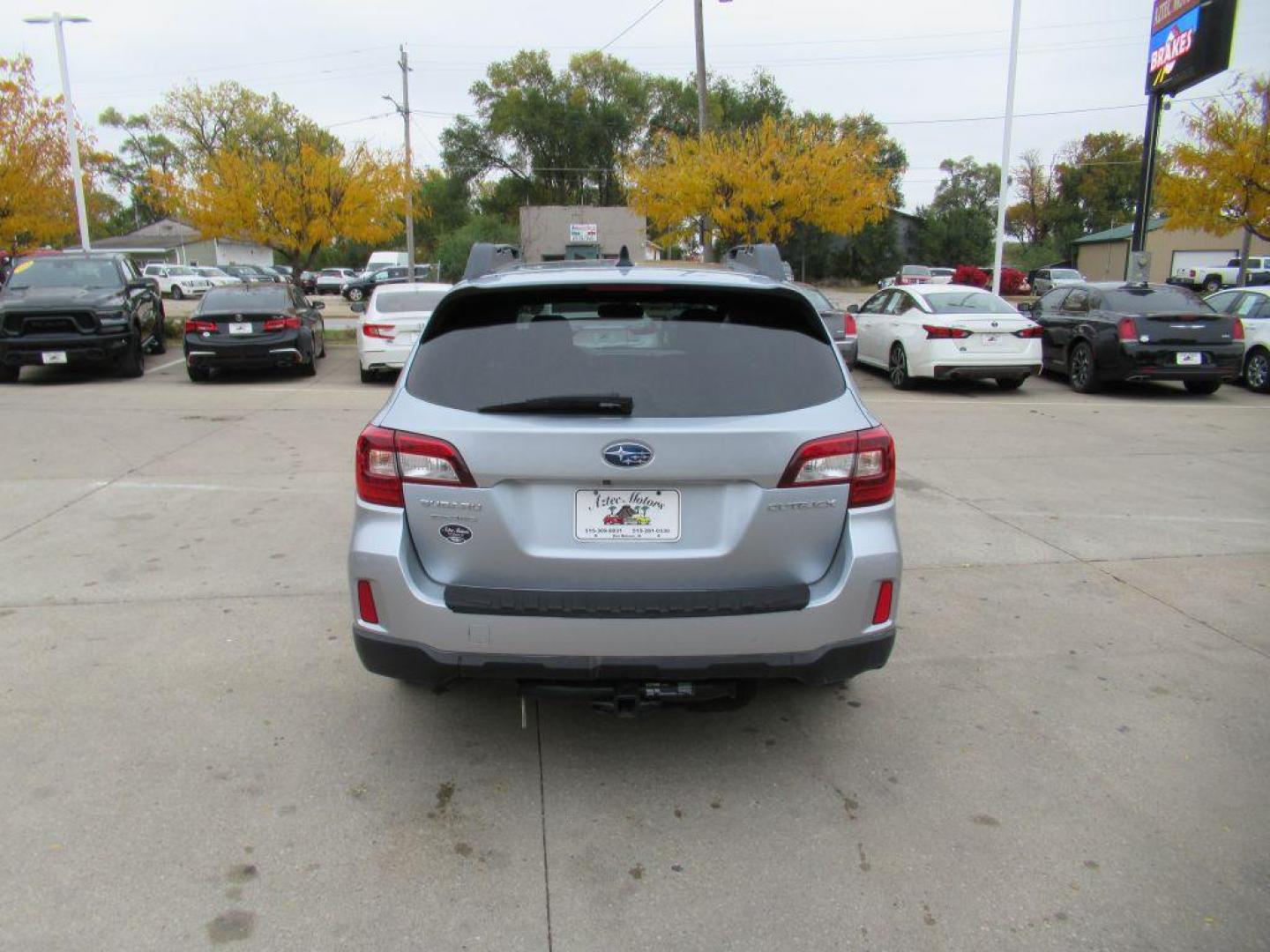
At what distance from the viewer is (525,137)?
60.6 m

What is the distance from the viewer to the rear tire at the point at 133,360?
1438 centimetres

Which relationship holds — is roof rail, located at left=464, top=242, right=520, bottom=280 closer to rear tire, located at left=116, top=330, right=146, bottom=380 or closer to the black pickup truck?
the black pickup truck

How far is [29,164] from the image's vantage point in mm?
20641

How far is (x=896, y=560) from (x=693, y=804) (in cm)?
107

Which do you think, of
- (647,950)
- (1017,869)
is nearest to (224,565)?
(647,950)

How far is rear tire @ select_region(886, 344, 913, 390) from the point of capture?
552 inches

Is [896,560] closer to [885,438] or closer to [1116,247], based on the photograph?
[885,438]

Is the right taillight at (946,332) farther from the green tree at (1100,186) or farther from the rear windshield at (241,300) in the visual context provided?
the green tree at (1100,186)

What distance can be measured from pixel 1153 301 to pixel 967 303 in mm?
2499

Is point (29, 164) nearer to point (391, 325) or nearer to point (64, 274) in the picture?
point (64, 274)

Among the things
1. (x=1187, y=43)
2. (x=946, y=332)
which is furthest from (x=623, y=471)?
(x=1187, y=43)

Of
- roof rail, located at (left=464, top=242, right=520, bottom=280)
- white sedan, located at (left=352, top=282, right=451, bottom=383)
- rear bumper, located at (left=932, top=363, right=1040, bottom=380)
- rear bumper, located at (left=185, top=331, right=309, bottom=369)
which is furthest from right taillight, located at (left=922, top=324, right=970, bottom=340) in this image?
roof rail, located at (left=464, top=242, right=520, bottom=280)

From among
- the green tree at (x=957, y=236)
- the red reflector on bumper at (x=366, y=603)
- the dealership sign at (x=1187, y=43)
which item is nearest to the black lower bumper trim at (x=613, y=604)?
the red reflector on bumper at (x=366, y=603)

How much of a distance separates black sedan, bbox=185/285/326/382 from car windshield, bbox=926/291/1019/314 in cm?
967
